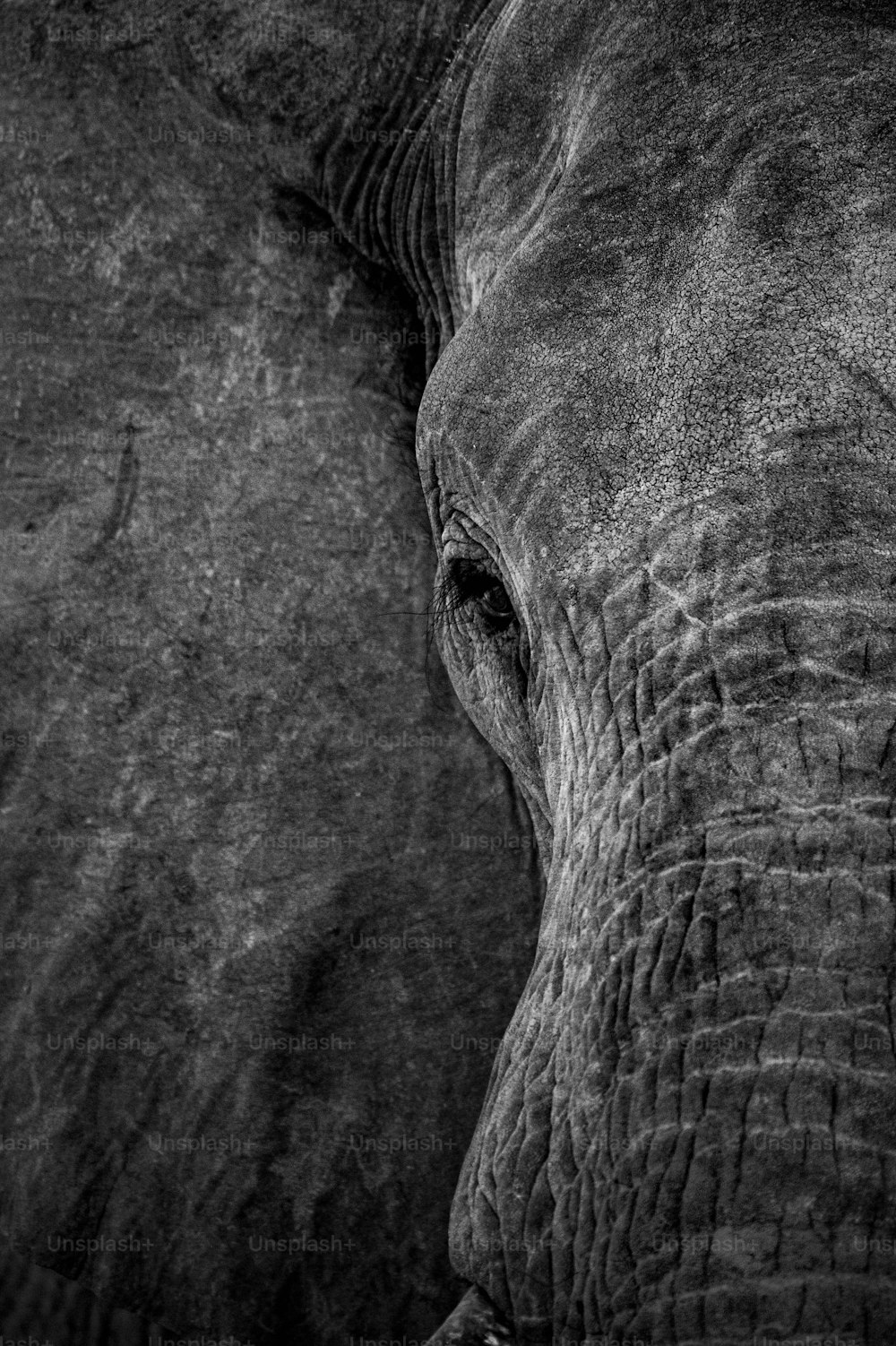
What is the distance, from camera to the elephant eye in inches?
92.7

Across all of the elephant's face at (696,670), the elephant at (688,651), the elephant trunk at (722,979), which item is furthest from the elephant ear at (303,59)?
the elephant trunk at (722,979)

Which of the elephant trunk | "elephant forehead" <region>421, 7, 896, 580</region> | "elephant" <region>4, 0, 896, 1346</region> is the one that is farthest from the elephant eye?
the elephant trunk

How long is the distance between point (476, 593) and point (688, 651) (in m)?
0.61

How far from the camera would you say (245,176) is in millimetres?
2744

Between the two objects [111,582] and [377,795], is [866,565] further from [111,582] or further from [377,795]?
[111,582]

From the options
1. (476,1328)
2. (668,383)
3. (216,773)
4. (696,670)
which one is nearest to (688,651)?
(696,670)

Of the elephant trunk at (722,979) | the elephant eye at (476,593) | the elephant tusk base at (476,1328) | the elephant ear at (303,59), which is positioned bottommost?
the elephant tusk base at (476,1328)

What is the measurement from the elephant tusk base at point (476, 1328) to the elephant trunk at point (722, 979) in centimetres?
2

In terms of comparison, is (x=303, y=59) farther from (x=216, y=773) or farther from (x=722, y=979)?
(x=722, y=979)

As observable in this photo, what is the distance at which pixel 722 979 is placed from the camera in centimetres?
170

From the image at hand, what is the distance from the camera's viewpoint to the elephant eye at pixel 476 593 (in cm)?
235

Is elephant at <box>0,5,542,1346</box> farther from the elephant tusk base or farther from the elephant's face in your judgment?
the elephant tusk base

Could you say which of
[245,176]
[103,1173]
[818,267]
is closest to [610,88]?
[818,267]

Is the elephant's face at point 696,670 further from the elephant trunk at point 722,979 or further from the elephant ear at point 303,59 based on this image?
the elephant ear at point 303,59
